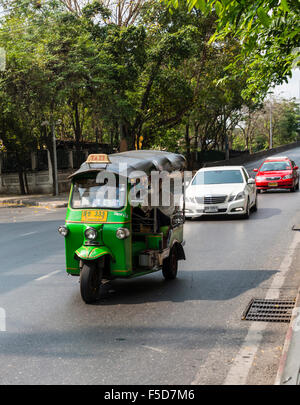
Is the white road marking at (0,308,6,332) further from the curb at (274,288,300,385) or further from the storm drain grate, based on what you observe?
the curb at (274,288,300,385)

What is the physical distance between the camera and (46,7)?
31172 mm

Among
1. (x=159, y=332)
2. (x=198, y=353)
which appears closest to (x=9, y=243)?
(x=159, y=332)

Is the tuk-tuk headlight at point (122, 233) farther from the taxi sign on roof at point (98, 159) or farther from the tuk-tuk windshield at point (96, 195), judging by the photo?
the taxi sign on roof at point (98, 159)

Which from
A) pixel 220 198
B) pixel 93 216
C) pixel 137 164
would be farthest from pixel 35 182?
pixel 93 216

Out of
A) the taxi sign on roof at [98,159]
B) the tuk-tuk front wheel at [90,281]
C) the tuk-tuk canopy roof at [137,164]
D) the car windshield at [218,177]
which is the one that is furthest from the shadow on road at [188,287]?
the car windshield at [218,177]

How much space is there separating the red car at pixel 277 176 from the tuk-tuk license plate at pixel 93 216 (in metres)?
18.1

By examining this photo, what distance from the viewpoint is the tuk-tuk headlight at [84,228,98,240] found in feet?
23.9

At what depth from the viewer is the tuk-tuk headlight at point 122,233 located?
7180mm

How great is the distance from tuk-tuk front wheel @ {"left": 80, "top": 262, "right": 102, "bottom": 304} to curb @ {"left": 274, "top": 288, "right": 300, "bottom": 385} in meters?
2.80

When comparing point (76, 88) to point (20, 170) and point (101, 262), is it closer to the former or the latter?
point (20, 170)

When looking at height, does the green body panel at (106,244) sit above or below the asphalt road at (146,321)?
above

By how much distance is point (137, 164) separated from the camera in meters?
7.84

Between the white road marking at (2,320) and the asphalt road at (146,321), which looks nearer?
the asphalt road at (146,321)

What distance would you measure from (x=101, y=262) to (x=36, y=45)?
22966mm
